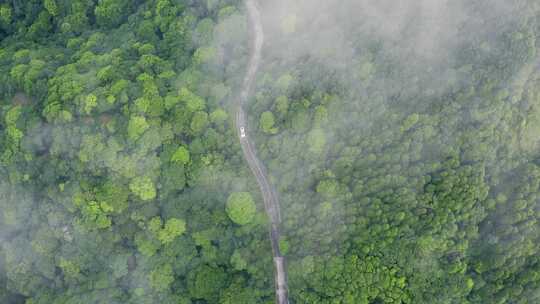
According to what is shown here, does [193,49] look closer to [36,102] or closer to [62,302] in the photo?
[36,102]

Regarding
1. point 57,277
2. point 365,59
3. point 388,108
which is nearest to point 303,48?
point 365,59

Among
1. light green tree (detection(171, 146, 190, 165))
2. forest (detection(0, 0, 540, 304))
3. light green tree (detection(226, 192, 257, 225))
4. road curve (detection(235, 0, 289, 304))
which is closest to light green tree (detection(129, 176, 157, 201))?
forest (detection(0, 0, 540, 304))

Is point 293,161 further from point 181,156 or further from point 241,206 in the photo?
point 181,156

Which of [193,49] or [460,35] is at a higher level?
[460,35]

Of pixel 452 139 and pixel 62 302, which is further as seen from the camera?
pixel 62 302

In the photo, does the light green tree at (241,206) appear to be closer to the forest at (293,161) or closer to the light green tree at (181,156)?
the forest at (293,161)

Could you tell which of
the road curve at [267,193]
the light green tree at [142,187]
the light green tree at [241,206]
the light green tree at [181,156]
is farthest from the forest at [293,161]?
the road curve at [267,193]

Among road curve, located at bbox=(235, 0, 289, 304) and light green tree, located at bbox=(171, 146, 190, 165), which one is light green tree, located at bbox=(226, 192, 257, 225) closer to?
road curve, located at bbox=(235, 0, 289, 304)

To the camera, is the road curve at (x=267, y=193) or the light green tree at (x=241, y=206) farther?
the road curve at (x=267, y=193)
